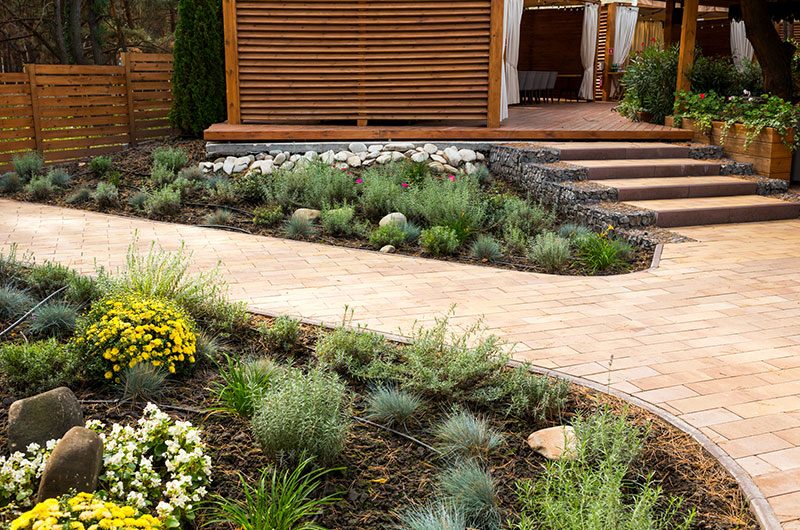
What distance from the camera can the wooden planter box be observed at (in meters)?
9.30

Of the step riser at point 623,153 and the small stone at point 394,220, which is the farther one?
the step riser at point 623,153

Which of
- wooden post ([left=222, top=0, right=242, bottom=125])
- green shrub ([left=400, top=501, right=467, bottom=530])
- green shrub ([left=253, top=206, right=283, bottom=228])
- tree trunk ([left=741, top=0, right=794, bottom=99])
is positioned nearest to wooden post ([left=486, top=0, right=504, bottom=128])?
tree trunk ([left=741, top=0, right=794, bottom=99])

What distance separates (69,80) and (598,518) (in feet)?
38.5

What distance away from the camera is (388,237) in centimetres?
725

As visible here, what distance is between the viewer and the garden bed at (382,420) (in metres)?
2.89

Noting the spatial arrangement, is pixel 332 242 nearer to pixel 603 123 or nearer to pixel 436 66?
pixel 436 66

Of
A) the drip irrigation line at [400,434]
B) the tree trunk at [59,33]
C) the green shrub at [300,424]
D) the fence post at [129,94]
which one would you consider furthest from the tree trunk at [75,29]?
the green shrub at [300,424]

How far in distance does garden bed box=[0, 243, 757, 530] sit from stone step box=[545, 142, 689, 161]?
5.61 metres

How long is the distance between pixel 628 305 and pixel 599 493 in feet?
9.99

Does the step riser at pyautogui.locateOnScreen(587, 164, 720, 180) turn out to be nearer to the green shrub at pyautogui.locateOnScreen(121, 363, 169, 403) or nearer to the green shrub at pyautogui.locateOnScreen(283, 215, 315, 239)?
the green shrub at pyautogui.locateOnScreen(283, 215, 315, 239)

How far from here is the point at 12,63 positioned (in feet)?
74.8

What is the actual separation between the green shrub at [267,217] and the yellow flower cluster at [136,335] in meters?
4.02

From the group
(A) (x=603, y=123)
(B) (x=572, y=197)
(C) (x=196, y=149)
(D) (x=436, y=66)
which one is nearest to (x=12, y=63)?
(C) (x=196, y=149)

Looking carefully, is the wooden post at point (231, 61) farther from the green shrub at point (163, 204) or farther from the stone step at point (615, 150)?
the stone step at point (615, 150)
